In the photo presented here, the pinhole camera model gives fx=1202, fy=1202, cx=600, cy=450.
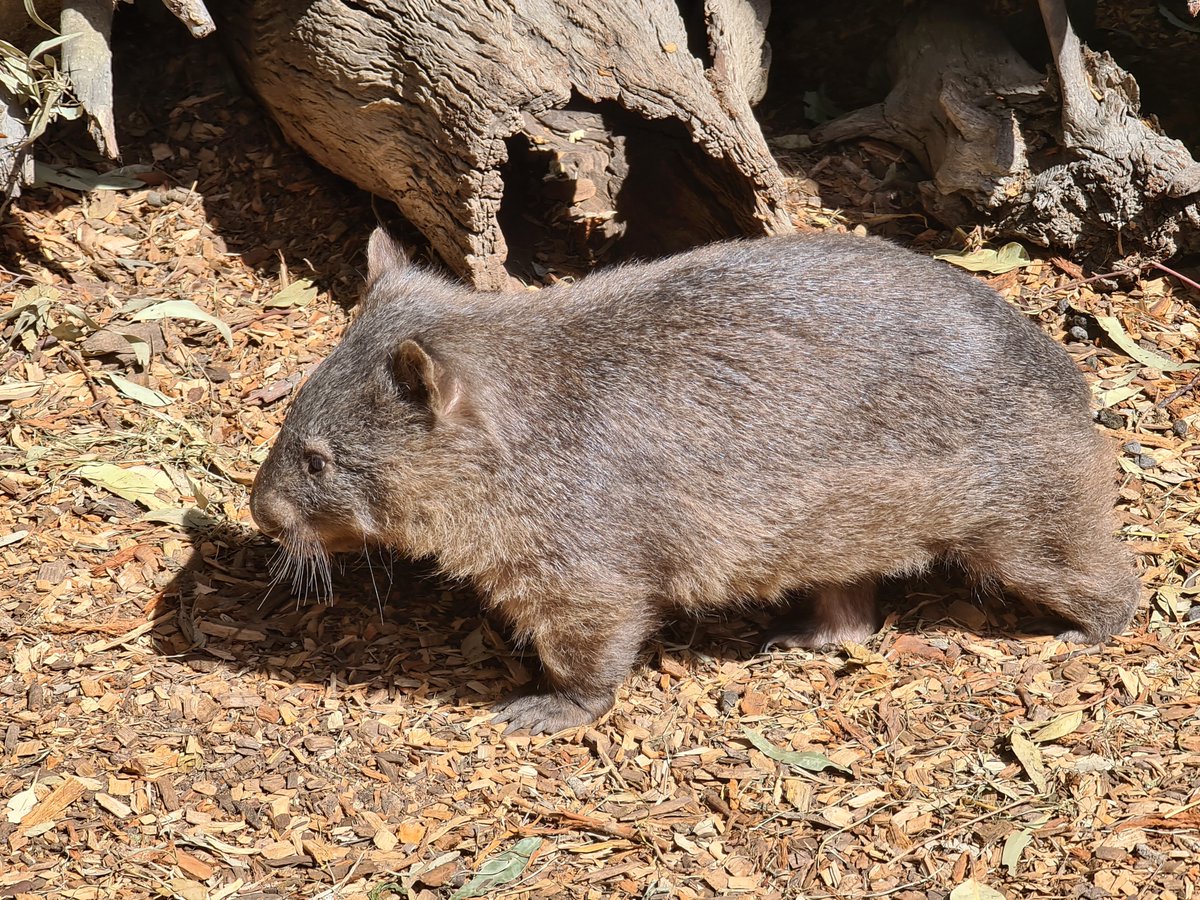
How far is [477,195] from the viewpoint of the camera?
20.9 ft

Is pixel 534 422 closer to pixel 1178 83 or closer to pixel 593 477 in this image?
pixel 593 477

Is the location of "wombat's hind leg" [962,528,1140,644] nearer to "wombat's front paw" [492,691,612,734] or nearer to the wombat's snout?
"wombat's front paw" [492,691,612,734]

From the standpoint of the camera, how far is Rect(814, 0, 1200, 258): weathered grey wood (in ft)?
22.8

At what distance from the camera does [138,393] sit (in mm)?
6758

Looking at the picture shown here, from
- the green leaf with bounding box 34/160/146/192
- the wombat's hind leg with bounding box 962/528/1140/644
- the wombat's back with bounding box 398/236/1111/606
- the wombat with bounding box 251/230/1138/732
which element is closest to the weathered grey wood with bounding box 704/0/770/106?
the wombat with bounding box 251/230/1138/732

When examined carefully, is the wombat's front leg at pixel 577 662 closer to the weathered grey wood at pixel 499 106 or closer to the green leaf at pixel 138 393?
the weathered grey wood at pixel 499 106

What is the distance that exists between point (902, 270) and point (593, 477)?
1.69 meters

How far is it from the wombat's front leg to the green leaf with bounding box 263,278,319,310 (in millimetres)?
2889

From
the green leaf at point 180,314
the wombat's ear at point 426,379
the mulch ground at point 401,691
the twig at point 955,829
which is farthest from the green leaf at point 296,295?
the twig at point 955,829

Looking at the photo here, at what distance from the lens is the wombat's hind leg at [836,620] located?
5875 millimetres

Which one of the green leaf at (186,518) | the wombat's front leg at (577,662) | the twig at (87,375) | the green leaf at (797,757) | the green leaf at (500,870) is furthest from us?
the twig at (87,375)

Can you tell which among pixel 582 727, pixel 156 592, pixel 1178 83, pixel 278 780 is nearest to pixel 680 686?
pixel 582 727

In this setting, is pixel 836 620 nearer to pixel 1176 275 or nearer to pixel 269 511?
pixel 269 511

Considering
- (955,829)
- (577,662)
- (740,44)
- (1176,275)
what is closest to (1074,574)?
(955,829)
